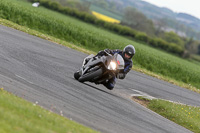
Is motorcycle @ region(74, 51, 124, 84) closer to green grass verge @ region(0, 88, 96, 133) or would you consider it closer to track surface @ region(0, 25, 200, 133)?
track surface @ region(0, 25, 200, 133)

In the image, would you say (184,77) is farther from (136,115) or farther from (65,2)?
(65,2)

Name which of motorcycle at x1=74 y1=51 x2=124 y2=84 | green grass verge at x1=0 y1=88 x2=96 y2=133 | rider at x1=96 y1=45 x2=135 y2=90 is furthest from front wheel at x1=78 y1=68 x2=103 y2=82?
green grass verge at x1=0 y1=88 x2=96 y2=133

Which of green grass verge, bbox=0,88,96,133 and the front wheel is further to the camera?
the front wheel

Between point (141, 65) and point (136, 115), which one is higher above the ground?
point (136, 115)

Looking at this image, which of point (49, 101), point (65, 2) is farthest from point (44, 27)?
point (65, 2)

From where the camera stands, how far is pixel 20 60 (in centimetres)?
1334

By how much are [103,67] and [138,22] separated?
87.8m

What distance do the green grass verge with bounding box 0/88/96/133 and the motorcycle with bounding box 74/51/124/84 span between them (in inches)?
161

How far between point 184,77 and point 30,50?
64.2 ft

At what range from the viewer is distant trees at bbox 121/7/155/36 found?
→ 9397 cm

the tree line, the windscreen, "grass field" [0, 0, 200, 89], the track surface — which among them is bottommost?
the tree line

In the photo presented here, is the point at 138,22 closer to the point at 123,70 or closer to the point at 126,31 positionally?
the point at 126,31

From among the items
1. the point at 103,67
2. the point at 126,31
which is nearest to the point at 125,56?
the point at 103,67

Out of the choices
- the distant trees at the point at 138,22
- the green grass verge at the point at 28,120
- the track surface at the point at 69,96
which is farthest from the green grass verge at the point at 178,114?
the distant trees at the point at 138,22
